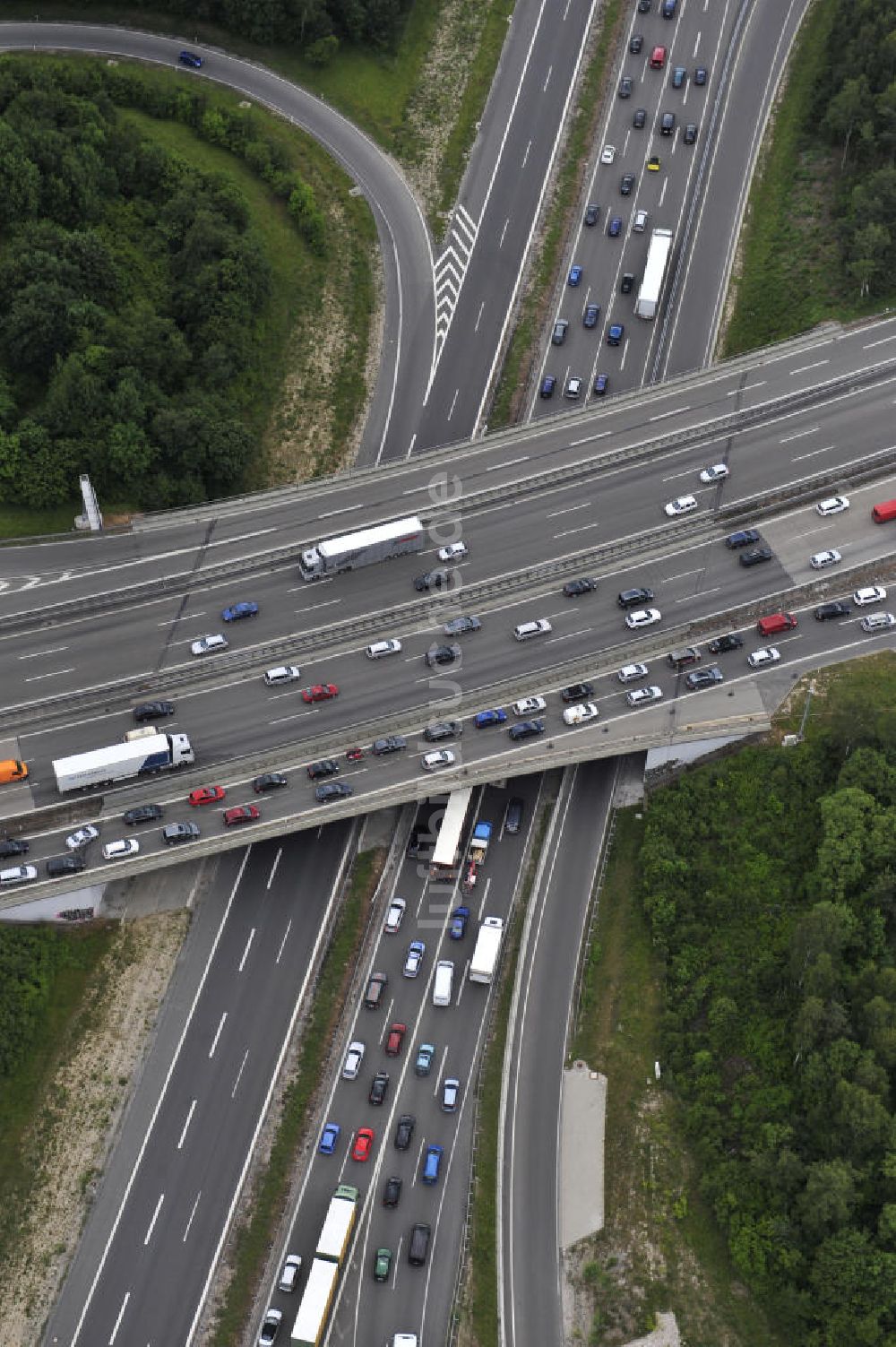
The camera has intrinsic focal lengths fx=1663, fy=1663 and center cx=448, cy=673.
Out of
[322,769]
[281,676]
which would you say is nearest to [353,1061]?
[322,769]

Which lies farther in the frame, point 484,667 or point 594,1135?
point 484,667

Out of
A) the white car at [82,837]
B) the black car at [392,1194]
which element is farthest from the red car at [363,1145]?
the white car at [82,837]

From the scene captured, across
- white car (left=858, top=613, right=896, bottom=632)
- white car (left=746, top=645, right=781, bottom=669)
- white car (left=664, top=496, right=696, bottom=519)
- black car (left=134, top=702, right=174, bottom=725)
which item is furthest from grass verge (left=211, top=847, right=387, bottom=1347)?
Answer: white car (left=858, top=613, right=896, bottom=632)

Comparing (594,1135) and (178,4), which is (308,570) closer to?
(594,1135)

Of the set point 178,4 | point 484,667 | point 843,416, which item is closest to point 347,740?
point 484,667

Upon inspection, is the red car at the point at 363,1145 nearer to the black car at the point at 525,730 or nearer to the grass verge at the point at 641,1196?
the grass verge at the point at 641,1196

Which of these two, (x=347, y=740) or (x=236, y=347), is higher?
(x=236, y=347)
